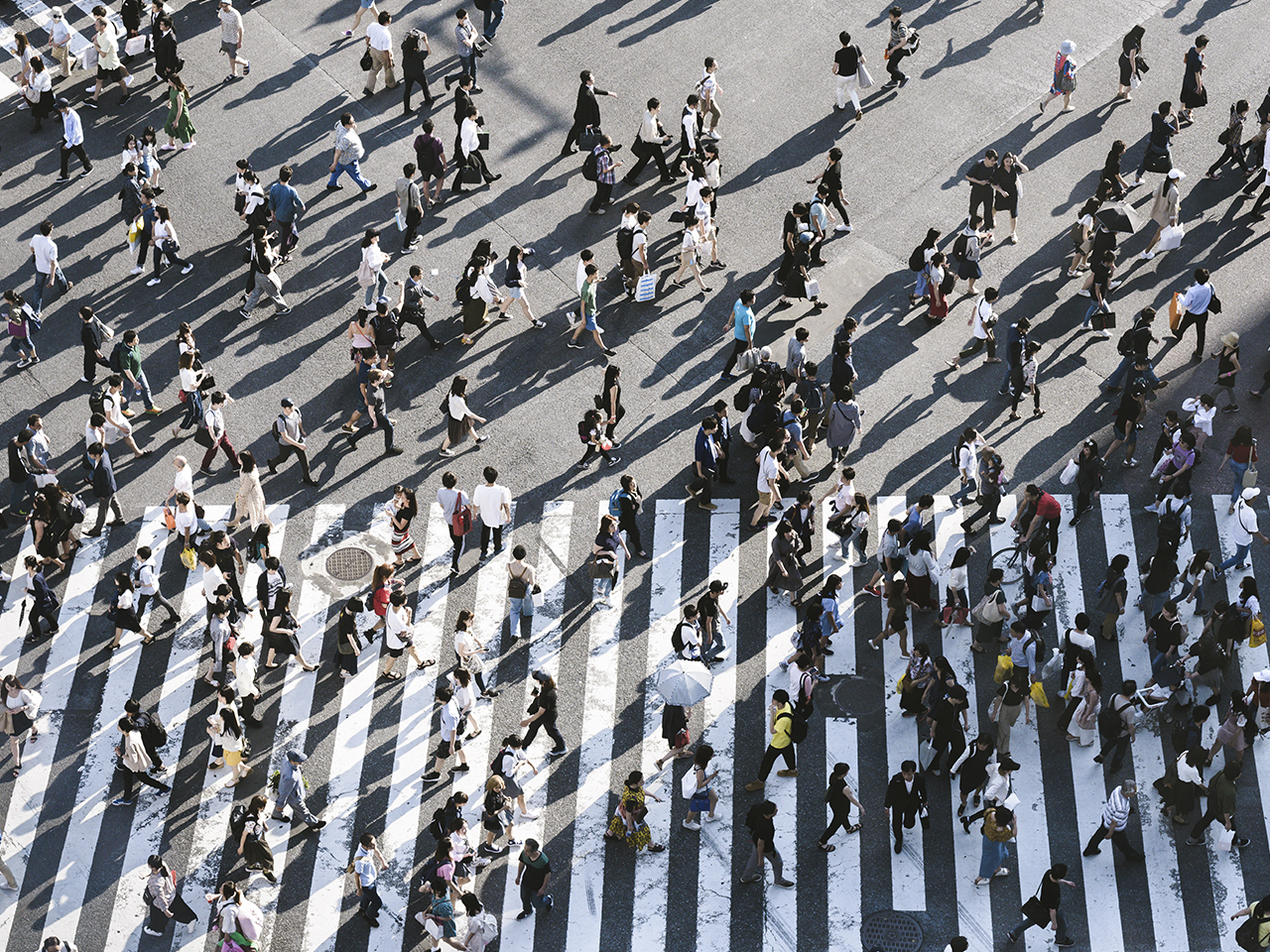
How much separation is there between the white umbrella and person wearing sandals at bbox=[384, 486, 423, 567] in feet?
16.5

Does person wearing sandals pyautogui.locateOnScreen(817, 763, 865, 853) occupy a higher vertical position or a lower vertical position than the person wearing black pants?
lower

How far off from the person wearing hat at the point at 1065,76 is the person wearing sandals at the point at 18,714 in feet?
69.7

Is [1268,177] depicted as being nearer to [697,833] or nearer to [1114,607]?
[1114,607]

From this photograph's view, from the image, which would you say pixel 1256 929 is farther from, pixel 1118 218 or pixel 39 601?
pixel 39 601

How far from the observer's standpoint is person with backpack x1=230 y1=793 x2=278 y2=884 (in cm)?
2012

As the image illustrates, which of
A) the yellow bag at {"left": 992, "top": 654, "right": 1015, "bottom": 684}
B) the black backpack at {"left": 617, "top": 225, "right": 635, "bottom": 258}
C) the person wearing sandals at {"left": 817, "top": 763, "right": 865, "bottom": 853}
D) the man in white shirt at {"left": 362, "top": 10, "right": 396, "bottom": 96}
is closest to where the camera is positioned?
the person wearing sandals at {"left": 817, "top": 763, "right": 865, "bottom": 853}

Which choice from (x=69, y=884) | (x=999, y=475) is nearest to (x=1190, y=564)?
(x=999, y=475)

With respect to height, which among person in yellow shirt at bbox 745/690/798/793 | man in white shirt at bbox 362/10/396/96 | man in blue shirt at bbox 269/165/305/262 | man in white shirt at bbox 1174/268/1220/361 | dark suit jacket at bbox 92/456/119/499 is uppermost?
man in white shirt at bbox 362/10/396/96

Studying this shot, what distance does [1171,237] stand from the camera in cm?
2798

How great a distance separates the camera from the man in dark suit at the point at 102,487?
24297 millimetres

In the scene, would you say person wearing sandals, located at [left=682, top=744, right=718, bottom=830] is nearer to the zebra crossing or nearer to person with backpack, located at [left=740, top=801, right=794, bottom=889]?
the zebra crossing

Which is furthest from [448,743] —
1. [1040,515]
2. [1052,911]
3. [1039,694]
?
[1040,515]

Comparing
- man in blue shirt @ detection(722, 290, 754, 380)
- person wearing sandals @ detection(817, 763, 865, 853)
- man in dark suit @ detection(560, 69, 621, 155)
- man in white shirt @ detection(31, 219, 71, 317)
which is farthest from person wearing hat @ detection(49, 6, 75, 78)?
person wearing sandals @ detection(817, 763, 865, 853)

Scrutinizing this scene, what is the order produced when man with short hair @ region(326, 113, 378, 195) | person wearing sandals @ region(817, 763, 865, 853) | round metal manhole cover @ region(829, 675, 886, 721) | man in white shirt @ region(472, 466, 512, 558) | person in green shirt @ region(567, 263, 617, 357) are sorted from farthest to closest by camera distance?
1. man with short hair @ region(326, 113, 378, 195)
2. person in green shirt @ region(567, 263, 617, 357)
3. man in white shirt @ region(472, 466, 512, 558)
4. round metal manhole cover @ region(829, 675, 886, 721)
5. person wearing sandals @ region(817, 763, 865, 853)
